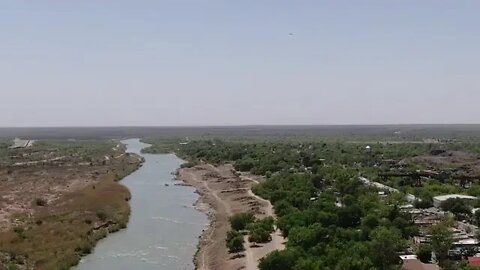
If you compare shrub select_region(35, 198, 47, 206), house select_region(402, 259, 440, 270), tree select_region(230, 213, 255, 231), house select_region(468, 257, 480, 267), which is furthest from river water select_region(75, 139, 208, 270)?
house select_region(468, 257, 480, 267)

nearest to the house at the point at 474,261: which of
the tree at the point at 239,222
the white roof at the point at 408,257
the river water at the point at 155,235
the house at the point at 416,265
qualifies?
the house at the point at 416,265

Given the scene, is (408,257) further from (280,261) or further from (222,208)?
(222,208)

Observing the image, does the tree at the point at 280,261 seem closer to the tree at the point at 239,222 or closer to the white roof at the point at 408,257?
the white roof at the point at 408,257

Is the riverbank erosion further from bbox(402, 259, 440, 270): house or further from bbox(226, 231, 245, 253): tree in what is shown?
bbox(402, 259, 440, 270): house

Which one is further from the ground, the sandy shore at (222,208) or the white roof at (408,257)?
the white roof at (408,257)

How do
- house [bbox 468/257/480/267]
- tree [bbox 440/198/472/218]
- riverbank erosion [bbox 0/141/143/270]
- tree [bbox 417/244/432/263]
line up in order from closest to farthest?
house [bbox 468/257/480/267]
tree [bbox 417/244/432/263]
riverbank erosion [bbox 0/141/143/270]
tree [bbox 440/198/472/218]

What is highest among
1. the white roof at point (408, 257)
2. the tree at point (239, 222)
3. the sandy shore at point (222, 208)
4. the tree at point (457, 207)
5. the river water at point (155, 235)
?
the tree at point (457, 207)
